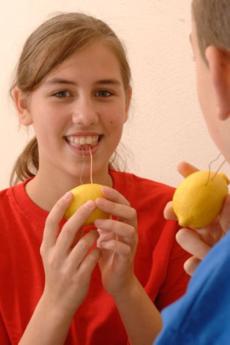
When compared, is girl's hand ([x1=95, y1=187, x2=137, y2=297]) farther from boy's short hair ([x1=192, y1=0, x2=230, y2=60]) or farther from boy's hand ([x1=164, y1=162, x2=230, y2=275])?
boy's short hair ([x1=192, y1=0, x2=230, y2=60])

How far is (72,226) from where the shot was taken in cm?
71

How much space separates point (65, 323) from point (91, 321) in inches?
4.5

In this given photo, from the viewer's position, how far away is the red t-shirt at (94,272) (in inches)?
33.9

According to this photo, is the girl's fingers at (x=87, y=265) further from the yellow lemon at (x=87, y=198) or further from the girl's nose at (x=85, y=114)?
the girl's nose at (x=85, y=114)

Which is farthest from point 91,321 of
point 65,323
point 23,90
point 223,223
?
point 23,90

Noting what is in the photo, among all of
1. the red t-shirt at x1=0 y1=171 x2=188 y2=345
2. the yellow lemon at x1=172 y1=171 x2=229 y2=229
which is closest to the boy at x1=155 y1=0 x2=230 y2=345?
the yellow lemon at x1=172 y1=171 x2=229 y2=229

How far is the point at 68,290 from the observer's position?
0.75 m

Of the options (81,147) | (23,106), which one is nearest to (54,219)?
(81,147)

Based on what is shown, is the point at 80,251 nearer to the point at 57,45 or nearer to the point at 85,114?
the point at 85,114

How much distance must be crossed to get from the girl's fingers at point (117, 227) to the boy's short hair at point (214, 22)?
0.98 ft

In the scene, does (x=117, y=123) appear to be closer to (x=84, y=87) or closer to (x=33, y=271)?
(x=84, y=87)

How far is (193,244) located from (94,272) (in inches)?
10.1

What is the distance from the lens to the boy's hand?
0.69m

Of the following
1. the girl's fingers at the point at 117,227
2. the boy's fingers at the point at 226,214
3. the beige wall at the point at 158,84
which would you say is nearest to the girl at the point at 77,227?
the girl's fingers at the point at 117,227
